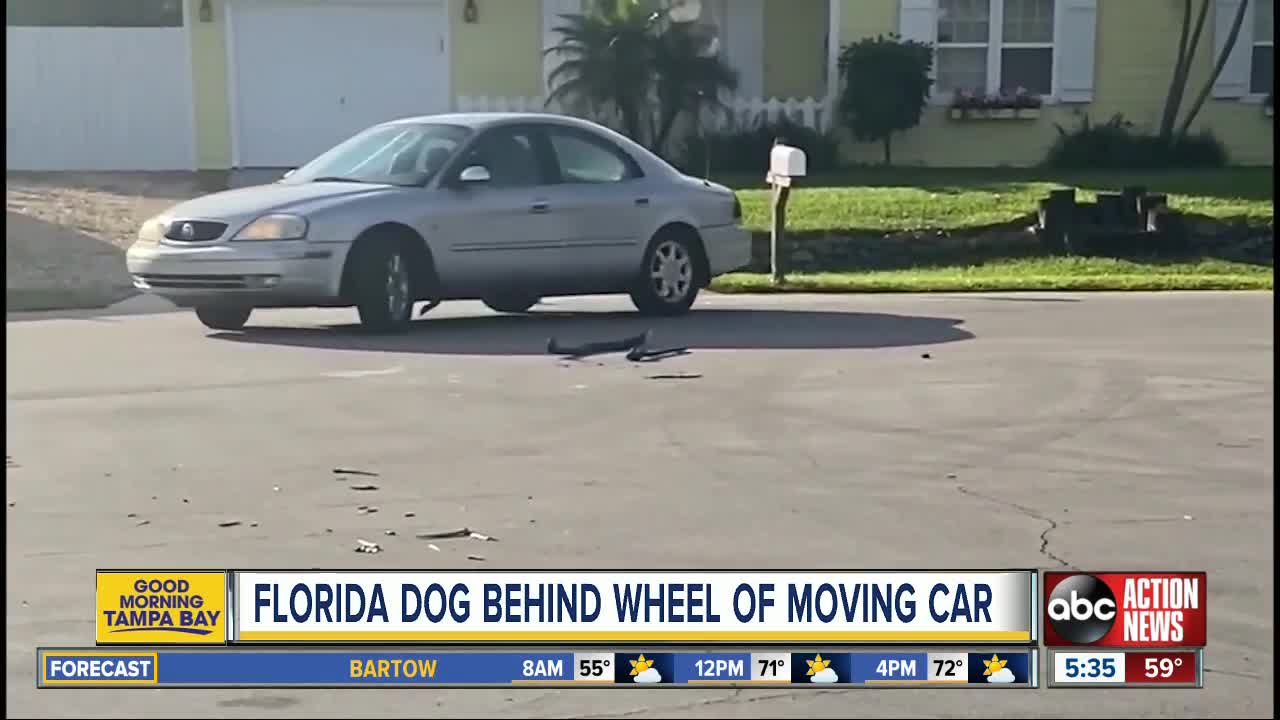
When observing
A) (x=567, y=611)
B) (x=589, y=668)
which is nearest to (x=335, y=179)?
(x=567, y=611)

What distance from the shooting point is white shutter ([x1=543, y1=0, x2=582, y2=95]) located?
27016mm

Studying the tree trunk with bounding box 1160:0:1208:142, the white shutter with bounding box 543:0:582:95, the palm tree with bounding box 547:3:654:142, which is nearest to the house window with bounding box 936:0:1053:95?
the tree trunk with bounding box 1160:0:1208:142

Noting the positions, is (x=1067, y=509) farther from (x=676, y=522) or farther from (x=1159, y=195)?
(x=1159, y=195)

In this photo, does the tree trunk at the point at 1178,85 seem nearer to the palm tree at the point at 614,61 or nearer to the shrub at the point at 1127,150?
the shrub at the point at 1127,150

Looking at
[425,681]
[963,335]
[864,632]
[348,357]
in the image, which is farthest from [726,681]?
[963,335]

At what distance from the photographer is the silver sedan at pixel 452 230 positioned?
1366 centimetres

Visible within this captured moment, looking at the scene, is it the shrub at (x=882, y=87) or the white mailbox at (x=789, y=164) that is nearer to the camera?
the white mailbox at (x=789, y=164)

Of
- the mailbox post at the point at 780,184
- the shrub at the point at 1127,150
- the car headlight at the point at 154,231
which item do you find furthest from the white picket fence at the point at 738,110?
the car headlight at the point at 154,231

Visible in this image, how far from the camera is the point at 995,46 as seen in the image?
2759cm

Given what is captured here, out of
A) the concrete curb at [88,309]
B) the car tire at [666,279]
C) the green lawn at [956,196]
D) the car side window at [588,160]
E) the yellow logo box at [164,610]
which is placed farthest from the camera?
the green lawn at [956,196]

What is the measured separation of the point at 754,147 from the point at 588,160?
419 inches

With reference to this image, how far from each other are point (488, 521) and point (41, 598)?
1.76 m

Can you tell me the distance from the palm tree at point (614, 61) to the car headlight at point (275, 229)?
12.3 metres

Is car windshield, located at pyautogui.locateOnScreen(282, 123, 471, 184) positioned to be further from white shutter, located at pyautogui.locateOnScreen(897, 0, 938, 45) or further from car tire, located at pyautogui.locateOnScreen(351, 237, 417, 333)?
white shutter, located at pyautogui.locateOnScreen(897, 0, 938, 45)
